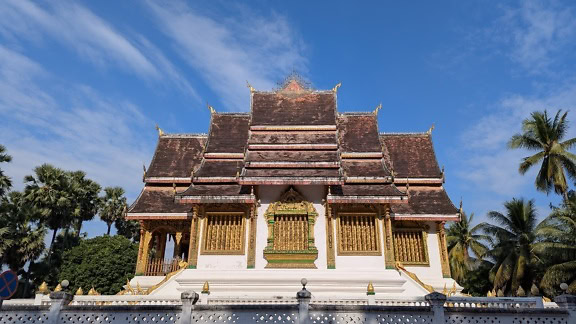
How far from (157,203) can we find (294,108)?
663cm

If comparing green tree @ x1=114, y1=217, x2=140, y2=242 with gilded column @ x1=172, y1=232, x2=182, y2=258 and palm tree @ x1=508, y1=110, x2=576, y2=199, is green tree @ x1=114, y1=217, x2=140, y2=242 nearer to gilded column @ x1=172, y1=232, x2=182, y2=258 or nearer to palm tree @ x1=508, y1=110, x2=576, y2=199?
gilded column @ x1=172, y1=232, x2=182, y2=258

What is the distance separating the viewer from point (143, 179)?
17188mm

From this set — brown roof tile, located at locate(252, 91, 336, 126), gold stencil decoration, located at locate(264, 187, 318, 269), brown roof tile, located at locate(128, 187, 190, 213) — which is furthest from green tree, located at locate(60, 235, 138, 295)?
gold stencil decoration, located at locate(264, 187, 318, 269)

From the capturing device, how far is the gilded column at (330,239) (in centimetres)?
1343

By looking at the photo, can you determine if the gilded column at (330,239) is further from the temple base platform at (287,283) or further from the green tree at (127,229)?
the green tree at (127,229)

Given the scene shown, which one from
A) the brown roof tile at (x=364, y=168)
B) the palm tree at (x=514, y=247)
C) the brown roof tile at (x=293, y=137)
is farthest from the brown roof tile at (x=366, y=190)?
the palm tree at (x=514, y=247)

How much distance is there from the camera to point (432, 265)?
15242 mm

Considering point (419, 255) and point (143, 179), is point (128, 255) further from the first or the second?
point (419, 255)

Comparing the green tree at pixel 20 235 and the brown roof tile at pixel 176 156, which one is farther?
the green tree at pixel 20 235

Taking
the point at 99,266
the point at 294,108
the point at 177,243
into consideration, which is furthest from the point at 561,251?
the point at 99,266

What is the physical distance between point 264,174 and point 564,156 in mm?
Answer: 18061

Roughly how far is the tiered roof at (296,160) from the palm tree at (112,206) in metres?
19.3

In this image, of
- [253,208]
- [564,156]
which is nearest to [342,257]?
[253,208]

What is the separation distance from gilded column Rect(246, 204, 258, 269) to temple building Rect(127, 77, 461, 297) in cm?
3
